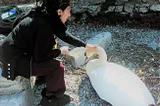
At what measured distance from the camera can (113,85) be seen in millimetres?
2807

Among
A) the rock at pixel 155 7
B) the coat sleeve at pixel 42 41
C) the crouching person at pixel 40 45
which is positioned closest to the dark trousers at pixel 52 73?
the crouching person at pixel 40 45

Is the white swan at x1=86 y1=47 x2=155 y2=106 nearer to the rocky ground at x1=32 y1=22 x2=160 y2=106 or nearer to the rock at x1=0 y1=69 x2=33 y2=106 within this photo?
the rocky ground at x1=32 y1=22 x2=160 y2=106

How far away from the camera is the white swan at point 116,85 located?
8.79 ft

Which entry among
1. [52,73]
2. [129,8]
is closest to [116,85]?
[52,73]

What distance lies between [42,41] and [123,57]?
1.25 m

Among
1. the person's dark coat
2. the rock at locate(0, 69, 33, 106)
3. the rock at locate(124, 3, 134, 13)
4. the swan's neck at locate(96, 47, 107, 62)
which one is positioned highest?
the person's dark coat

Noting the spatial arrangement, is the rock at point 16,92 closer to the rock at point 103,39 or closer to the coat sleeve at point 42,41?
the coat sleeve at point 42,41

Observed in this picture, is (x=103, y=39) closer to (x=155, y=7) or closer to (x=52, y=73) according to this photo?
(x=155, y=7)

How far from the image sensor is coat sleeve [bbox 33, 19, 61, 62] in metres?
Answer: 2.45

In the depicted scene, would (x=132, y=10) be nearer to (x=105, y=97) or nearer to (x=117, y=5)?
(x=117, y=5)

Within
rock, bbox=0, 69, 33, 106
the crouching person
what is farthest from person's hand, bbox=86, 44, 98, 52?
rock, bbox=0, 69, 33, 106

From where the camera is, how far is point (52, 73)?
274cm

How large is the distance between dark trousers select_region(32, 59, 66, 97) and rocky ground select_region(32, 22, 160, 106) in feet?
0.65

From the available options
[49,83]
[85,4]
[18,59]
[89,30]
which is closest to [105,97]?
[49,83]
